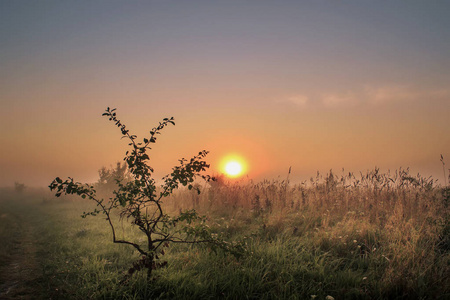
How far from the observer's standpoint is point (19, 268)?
19.9 feet

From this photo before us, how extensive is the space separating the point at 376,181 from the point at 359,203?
152 cm

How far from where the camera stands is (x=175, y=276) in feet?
13.6

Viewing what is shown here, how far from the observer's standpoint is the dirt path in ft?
15.0

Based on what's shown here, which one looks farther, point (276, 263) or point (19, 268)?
point (19, 268)

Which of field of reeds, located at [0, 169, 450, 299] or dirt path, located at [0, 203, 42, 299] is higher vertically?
field of reeds, located at [0, 169, 450, 299]

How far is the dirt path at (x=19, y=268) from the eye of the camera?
457 centimetres

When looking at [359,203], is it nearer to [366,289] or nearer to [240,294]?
[366,289]

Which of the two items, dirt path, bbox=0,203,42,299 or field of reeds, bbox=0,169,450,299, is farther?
dirt path, bbox=0,203,42,299

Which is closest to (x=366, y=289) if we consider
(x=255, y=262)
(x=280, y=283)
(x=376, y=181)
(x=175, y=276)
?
(x=280, y=283)

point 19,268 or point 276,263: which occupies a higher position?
point 276,263

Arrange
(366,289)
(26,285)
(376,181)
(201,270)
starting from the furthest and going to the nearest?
(376,181)
(26,285)
(201,270)
(366,289)

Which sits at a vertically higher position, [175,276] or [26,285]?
[175,276]

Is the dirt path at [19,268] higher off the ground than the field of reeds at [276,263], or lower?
lower

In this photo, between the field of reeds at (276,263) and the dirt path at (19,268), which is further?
the dirt path at (19,268)
